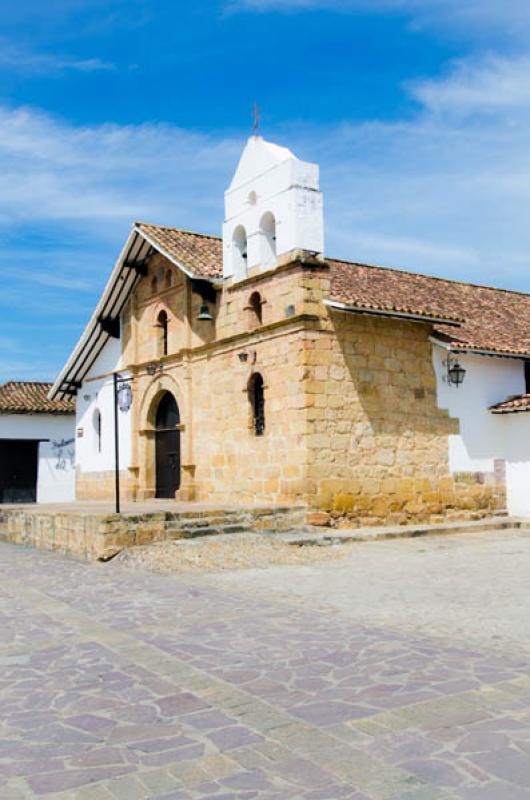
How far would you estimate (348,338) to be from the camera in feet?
46.9

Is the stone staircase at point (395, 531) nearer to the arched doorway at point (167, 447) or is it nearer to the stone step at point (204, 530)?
the stone step at point (204, 530)

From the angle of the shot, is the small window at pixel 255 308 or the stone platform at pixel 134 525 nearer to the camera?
the stone platform at pixel 134 525

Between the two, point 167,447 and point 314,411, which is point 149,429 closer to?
point 167,447

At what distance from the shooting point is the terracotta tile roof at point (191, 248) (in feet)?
54.0

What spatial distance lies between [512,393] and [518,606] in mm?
9995

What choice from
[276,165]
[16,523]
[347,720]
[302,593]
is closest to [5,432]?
[16,523]

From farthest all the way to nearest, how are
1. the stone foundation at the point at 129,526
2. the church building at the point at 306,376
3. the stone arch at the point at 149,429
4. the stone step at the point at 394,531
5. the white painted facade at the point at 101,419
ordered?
the white painted facade at the point at 101,419
the stone arch at the point at 149,429
the church building at the point at 306,376
the stone step at the point at 394,531
the stone foundation at the point at 129,526

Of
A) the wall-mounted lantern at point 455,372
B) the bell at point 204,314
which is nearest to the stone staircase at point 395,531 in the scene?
the wall-mounted lantern at point 455,372

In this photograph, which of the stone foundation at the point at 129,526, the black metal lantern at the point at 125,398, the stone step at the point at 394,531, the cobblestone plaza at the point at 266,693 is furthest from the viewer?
the black metal lantern at the point at 125,398

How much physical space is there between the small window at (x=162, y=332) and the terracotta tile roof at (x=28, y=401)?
9524 mm

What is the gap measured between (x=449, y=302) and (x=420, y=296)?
978 millimetres

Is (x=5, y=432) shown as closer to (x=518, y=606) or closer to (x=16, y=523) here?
(x=16, y=523)

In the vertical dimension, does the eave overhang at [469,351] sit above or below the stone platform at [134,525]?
above

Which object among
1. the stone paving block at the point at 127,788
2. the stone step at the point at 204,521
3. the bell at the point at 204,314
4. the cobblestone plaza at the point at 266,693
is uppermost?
the bell at the point at 204,314
